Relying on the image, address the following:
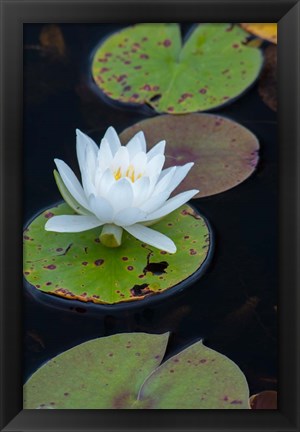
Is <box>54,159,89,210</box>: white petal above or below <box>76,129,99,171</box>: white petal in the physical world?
below

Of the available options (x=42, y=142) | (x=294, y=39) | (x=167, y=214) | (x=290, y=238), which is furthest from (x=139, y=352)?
(x=294, y=39)

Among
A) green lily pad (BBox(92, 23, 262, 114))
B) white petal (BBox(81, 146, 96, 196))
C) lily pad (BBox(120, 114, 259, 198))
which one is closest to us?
white petal (BBox(81, 146, 96, 196))

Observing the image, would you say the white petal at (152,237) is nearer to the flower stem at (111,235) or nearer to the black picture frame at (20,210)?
the flower stem at (111,235)

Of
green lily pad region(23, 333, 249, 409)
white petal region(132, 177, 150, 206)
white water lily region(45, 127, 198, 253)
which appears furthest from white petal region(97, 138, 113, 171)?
green lily pad region(23, 333, 249, 409)

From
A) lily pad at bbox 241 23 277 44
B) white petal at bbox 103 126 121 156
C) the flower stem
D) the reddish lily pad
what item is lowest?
the reddish lily pad

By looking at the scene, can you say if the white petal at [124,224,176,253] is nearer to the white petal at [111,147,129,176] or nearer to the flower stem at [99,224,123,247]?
the flower stem at [99,224,123,247]

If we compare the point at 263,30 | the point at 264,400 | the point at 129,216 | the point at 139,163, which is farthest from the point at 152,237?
the point at 263,30

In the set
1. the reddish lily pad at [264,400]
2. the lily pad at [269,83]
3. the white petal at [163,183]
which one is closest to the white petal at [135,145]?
the white petal at [163,183]
